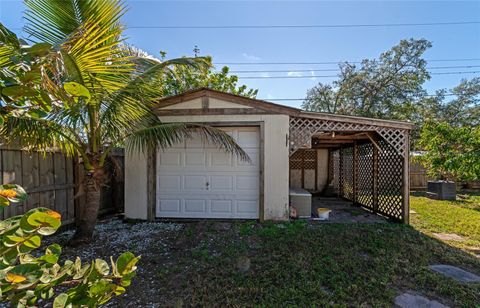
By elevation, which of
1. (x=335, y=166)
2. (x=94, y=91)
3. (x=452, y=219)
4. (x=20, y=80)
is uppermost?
(x=94, y=91)

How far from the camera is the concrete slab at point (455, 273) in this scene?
3475mm

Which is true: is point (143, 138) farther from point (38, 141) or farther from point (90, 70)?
point (90, 70)

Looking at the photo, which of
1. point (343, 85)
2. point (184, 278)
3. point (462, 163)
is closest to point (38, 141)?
point (184, 278)

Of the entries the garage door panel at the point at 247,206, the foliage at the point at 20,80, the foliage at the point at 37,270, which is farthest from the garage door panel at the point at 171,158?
the foliage at the point at 37,270

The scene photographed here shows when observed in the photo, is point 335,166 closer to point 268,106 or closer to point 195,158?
point 268,106

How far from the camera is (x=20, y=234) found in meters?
0.74

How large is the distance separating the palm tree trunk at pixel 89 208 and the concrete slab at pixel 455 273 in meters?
5.72

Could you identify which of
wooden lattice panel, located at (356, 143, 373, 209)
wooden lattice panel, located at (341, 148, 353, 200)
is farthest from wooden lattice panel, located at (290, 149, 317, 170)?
wooden lattice panel, located at (356, 143, 373, 209)

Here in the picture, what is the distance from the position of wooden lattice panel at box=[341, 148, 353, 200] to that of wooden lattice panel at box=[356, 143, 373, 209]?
961 mm

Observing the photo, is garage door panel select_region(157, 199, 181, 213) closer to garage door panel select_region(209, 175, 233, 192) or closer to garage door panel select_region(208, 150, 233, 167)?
garage door panel select_region(209, 175, 233, 192)

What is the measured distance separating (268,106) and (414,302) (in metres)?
4.52

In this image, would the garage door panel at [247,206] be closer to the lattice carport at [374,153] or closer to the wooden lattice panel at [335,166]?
the lattice carport at [374,153]

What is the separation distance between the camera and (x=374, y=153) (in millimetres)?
7828

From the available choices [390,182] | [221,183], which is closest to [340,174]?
[390,182]
